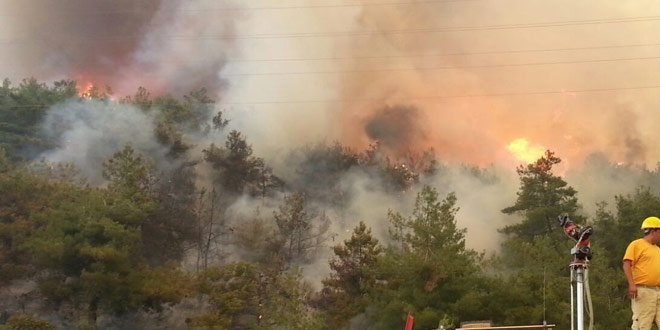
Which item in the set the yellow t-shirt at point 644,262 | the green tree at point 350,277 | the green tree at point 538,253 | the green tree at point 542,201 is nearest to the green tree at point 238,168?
the green tree at point 350,277

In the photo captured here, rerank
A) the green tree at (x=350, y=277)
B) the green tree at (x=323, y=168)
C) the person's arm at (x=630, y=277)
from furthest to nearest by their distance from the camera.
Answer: the green tree at (x=323, y=168), the green tree at (x=350, y=277), the person's arm at (x=630, y=277)

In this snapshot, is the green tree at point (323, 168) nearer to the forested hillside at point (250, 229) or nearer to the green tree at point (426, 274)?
the forested hillside at point (250, 229)

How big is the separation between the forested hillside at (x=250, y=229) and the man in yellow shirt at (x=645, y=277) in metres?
18.8

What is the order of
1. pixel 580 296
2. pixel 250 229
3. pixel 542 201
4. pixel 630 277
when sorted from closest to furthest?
1. pixel 580 296
2. pixel 630 277
3. pixel 542 201
4. pixel 250 229

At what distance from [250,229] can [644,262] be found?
51044mm

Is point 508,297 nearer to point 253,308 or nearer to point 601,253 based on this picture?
point 601,253

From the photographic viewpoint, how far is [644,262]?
10.3 meters

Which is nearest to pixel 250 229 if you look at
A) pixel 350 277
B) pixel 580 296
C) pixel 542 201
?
pixel 350 277

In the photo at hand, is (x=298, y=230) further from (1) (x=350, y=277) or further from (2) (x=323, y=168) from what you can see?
(1) (x=350, y=277)

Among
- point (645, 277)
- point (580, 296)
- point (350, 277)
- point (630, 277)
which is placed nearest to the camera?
point (580, 296)

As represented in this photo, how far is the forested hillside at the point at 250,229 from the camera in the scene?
1499 inches

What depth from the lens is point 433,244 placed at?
4022 centimetres

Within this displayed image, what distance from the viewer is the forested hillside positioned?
1499 inches

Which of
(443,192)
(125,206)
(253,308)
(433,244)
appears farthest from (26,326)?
(443,192)
